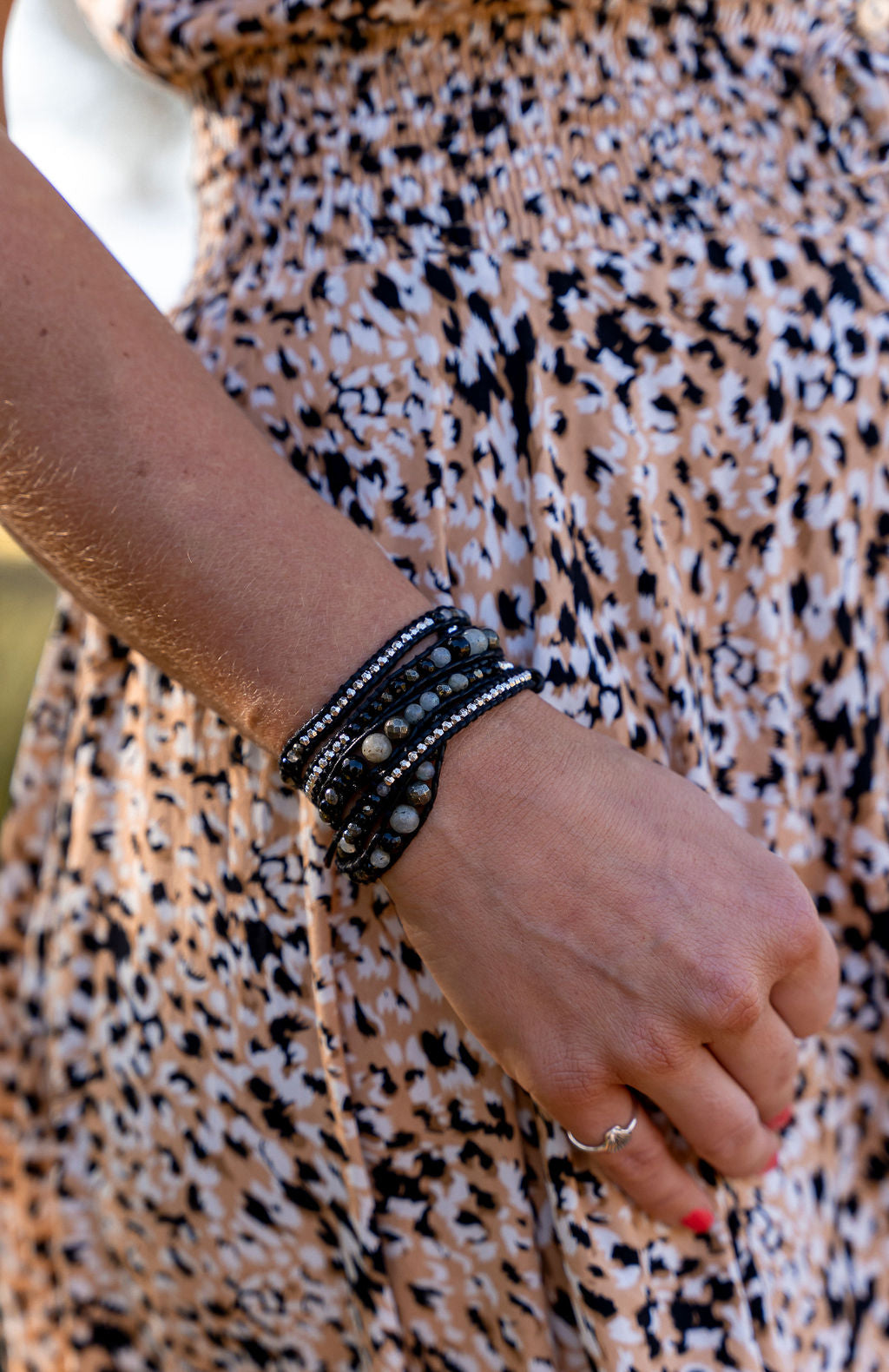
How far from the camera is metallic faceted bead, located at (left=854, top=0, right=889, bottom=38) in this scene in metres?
0.99

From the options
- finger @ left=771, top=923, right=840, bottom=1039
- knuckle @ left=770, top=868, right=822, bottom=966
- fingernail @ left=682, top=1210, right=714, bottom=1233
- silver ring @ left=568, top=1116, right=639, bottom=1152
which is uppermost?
knuckle @ left=770, top=868, right=822, bottom=966

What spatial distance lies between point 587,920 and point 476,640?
0.21 meters

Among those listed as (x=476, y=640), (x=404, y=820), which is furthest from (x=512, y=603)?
(x=404, y=820)

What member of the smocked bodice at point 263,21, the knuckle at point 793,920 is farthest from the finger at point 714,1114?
the smocked bodice at point 263,21

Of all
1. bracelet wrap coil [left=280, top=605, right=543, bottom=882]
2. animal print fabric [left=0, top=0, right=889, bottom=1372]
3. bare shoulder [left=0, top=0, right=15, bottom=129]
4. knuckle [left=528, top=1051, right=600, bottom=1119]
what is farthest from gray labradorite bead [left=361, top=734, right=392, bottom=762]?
bare shoulder [left=0, top=0, right=15, bottom=129]

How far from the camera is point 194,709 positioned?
2.81 ft

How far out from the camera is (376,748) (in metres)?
0.64

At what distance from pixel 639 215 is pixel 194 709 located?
24.3 inches

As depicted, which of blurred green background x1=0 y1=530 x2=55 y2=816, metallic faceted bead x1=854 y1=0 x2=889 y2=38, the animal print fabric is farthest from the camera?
blurred green background x1=0 y1=530 x2=55 y2=816

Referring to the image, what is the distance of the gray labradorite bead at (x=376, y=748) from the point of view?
0.64 m

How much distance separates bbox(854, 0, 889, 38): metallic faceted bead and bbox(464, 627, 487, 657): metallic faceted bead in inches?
32.5

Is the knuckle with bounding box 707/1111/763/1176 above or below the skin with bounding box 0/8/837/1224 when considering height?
below

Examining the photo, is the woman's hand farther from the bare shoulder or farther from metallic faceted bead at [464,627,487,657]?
the bare shoulder

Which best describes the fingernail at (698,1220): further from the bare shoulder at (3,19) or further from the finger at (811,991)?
the bare shoulder at (3,19)
